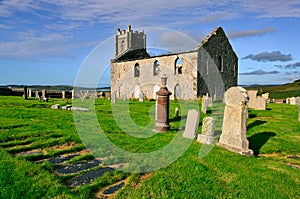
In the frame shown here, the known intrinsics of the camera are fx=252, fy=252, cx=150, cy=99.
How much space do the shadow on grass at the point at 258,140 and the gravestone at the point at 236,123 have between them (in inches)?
28.7

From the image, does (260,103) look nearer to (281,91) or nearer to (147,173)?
(147,173)

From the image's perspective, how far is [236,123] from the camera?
7.85m

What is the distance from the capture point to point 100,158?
6121 millimetres

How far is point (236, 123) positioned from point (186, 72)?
19.4 m

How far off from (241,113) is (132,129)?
426 centimetres

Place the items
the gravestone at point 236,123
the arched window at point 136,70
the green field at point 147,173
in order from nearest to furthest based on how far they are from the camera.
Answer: the green field at point 147,173 → the gravestone at point 236,123 → the arched window at point 136,70

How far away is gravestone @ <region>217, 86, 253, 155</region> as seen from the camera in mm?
7648

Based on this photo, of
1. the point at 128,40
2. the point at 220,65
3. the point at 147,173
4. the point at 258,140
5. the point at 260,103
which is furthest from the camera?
the point at 128,40

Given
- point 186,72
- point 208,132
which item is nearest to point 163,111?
point 208,132

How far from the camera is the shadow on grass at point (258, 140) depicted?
832 cm

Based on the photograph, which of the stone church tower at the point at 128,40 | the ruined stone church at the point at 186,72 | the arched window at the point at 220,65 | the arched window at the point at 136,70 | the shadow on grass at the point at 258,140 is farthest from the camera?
the stone church tower at the point at 128,40

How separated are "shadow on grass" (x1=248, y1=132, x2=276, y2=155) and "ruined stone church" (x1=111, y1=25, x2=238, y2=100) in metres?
15.7

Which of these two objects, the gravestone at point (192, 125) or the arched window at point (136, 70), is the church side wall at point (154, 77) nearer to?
the arched window at point (136, 70)

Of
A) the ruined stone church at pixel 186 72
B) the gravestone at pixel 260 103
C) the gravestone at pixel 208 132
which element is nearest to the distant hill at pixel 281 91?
the ruined stone church at pixel 186 72
